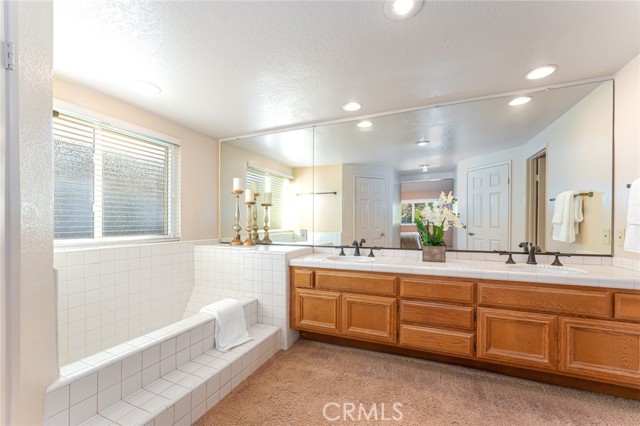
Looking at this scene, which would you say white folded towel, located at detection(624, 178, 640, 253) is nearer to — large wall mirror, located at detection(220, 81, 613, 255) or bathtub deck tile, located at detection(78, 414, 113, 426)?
large wall mirror, located at detection(220, 81, 613, 255)

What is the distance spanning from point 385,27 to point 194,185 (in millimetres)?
2533

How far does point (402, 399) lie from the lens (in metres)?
1.68

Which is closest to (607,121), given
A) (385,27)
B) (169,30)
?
(385,27)

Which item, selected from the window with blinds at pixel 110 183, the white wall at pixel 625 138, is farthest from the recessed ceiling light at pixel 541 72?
the window with blinds at pixel 110 183

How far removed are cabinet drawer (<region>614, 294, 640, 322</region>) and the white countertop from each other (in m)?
0.06

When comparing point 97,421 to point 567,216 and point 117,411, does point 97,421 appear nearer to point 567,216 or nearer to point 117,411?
point 117,411

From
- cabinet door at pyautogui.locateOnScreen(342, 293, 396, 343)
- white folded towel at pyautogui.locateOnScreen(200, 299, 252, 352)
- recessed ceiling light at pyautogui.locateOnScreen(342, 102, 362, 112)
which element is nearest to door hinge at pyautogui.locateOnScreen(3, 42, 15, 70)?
white folded towel at pyautogui.locateOnScreen(200, 299, 252, 352)

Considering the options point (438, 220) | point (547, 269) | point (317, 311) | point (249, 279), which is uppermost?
point (438, 220)

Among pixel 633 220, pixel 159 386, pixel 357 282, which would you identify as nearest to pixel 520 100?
pixel 633 220

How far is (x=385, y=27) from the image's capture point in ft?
4.68

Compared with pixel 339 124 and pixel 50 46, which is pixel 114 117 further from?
pixel 339 124

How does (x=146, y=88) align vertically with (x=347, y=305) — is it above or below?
above

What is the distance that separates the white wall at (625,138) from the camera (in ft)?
5.58

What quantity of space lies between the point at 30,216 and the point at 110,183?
1364 mm
